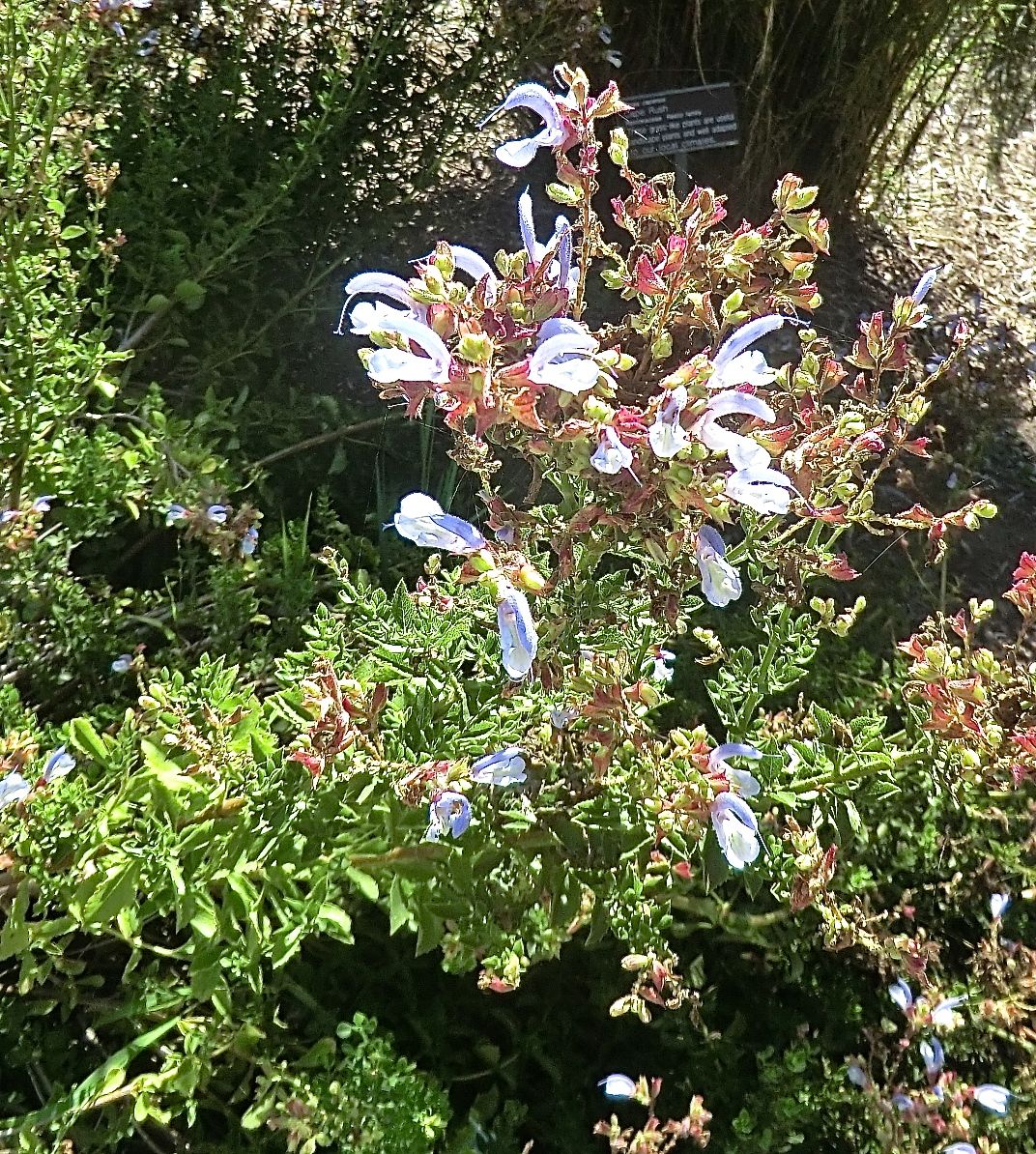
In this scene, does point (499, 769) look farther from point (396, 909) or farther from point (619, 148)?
point (619, 148)

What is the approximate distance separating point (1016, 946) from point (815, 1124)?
16.9 inches

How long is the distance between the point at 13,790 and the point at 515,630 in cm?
67

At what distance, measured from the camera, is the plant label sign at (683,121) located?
2.17m

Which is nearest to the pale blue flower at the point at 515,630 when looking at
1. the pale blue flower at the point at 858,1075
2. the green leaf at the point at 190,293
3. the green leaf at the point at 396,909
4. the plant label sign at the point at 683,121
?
the green leaf at the point at 396,909

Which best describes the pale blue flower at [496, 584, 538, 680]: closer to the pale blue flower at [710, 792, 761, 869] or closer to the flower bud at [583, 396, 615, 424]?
the flower bud at [583, 396, 615, 424]

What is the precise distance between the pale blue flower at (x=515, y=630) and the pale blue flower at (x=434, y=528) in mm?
73

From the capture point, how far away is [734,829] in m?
1.04

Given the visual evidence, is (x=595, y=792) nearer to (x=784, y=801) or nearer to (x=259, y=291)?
(x=784, y=801)

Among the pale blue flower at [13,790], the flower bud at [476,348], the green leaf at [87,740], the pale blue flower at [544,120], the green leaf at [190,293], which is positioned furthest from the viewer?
the green leaf at [190,293]

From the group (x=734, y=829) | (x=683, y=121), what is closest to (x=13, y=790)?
(x=734, y=829)

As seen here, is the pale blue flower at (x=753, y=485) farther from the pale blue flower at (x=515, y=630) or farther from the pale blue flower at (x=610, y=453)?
the pale blue flower at (x=515, y=630)

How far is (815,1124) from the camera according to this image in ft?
4.95

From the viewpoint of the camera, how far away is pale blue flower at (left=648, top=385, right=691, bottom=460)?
0.85 m

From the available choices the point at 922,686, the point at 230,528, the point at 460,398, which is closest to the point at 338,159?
the point at 230,528
